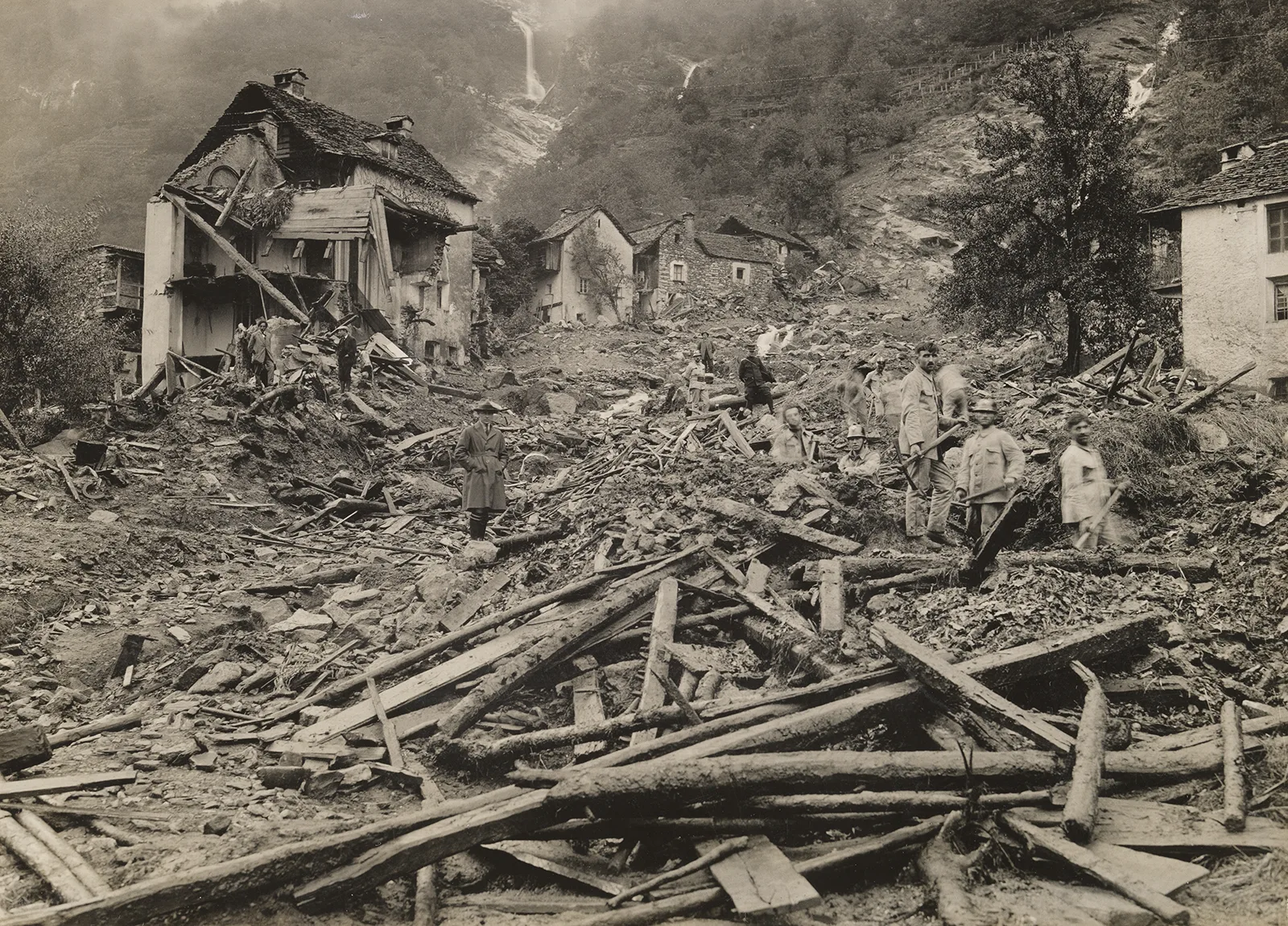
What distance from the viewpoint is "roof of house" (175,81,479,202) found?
2741 cm

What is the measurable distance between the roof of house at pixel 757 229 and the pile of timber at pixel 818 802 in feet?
159

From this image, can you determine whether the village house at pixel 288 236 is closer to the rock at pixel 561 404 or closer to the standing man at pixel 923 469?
the rock at pixel 561 404

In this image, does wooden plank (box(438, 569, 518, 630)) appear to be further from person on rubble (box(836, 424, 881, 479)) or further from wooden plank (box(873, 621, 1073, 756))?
person on rubble (box(836, 424, 881, 479))

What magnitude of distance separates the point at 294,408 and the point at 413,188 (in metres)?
16.3

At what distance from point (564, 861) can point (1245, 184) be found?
2253cm

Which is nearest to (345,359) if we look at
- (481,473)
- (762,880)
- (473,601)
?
(481,473)

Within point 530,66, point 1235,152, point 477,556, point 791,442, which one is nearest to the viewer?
point 477,556

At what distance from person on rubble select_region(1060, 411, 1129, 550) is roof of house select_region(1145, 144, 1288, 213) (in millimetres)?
15124

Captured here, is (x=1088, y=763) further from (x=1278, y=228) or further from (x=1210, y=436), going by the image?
(x=1278, y=228)

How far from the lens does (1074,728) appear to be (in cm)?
529

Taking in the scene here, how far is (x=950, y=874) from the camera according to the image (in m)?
4.14

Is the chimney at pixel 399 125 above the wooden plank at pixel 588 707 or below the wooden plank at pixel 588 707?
above

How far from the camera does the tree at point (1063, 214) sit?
63.0ft

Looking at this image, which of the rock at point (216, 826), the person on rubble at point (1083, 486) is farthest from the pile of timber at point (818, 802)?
the person on rubble at point (1083, 486)
